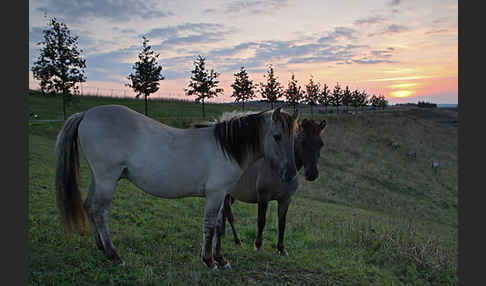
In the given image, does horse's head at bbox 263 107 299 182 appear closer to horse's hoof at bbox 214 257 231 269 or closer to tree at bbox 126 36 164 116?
horse's hoof at bbox 214 257 231 269

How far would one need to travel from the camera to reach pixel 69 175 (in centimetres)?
447

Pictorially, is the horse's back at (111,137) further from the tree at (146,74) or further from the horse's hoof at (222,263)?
the tree at (146,74)

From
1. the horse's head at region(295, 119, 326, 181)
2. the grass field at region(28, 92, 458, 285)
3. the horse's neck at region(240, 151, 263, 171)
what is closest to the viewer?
the grass field at region(28, 92, 458, 285)

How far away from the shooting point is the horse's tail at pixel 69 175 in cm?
440

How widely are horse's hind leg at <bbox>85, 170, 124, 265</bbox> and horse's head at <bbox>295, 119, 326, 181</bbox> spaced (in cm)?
335

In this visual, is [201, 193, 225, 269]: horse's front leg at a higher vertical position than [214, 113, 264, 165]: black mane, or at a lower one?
lower

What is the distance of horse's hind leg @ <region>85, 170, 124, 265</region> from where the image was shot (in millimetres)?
4156

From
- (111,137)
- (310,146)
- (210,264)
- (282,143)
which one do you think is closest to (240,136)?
(282,143)

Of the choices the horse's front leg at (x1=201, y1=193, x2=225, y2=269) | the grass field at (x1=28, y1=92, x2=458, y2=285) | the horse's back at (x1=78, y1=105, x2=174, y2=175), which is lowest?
the grass field at (x1=28, y1=92, x2=458, y2=285)

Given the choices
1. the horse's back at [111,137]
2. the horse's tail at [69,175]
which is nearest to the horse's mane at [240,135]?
the horse's back at [111,137]

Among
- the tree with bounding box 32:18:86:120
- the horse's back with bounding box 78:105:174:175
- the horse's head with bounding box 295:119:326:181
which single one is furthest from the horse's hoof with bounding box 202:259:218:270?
the tree with bounding box 32:18:86:120

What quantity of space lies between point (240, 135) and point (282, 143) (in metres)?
0.69

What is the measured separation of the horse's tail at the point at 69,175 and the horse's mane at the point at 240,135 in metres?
2.23

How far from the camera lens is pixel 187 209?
8.75m
